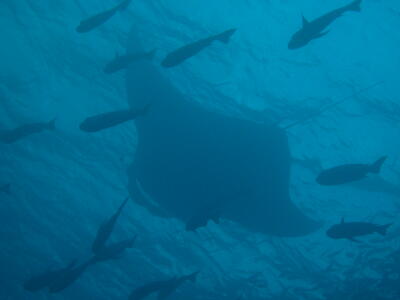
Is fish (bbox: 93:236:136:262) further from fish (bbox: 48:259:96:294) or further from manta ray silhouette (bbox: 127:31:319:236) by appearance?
manta ray silhouette (bbox: 127:31:319:236)

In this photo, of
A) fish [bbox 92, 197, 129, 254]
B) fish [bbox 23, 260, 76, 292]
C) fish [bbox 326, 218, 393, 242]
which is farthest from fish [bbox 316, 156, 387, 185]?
fish [bbox 23, 260, 76, 292]

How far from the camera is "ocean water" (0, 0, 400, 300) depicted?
1067 centimetres

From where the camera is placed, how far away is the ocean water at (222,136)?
10672mm

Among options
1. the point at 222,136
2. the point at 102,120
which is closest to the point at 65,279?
the point at 102,120

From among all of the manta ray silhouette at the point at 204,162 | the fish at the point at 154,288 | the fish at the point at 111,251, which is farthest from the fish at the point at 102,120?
the fish at the point at 154,288

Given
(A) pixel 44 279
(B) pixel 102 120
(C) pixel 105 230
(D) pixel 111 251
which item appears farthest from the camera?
(A) pixel 44 279

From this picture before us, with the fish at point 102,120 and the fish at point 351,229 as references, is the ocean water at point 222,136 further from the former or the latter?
the fish at point 102,120

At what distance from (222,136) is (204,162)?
3.23ft

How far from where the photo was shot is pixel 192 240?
64.5ft

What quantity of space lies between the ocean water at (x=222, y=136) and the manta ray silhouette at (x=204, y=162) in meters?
0.04

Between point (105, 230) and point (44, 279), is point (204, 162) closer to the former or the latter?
point (105, 230)

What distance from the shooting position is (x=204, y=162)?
10.8 metres

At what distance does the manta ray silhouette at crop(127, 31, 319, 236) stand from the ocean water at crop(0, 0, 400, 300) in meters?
0.04

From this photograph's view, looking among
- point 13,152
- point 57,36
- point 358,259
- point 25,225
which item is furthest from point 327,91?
point 25,225
